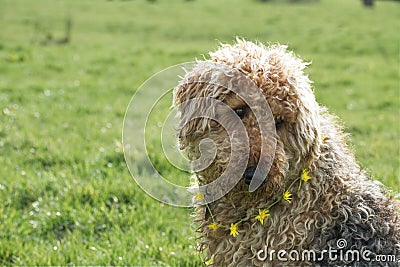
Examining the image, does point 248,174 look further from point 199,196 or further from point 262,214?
point 199,196

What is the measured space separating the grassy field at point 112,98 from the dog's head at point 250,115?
3.82 feet

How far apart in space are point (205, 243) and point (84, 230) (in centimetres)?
217

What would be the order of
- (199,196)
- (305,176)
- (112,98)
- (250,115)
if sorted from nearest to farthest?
(250,115), (305,176), (199,196), (112,98)

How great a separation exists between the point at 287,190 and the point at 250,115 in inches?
20.2

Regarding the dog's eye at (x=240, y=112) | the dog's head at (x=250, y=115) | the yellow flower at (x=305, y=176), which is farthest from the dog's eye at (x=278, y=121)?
the yellow flower at (x=305, y=176)

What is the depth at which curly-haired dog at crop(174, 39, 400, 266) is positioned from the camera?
3.38 m

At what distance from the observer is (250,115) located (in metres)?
3.34

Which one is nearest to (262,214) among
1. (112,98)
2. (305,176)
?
(305,176)

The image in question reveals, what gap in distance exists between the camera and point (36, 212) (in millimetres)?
6004

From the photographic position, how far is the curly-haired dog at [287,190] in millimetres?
3381

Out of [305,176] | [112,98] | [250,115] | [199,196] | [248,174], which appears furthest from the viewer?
[112,98]

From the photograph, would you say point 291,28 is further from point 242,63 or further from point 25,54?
point 242,63

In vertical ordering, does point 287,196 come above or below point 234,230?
above

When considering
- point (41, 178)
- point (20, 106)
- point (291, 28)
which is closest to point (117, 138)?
point (41, 178)
